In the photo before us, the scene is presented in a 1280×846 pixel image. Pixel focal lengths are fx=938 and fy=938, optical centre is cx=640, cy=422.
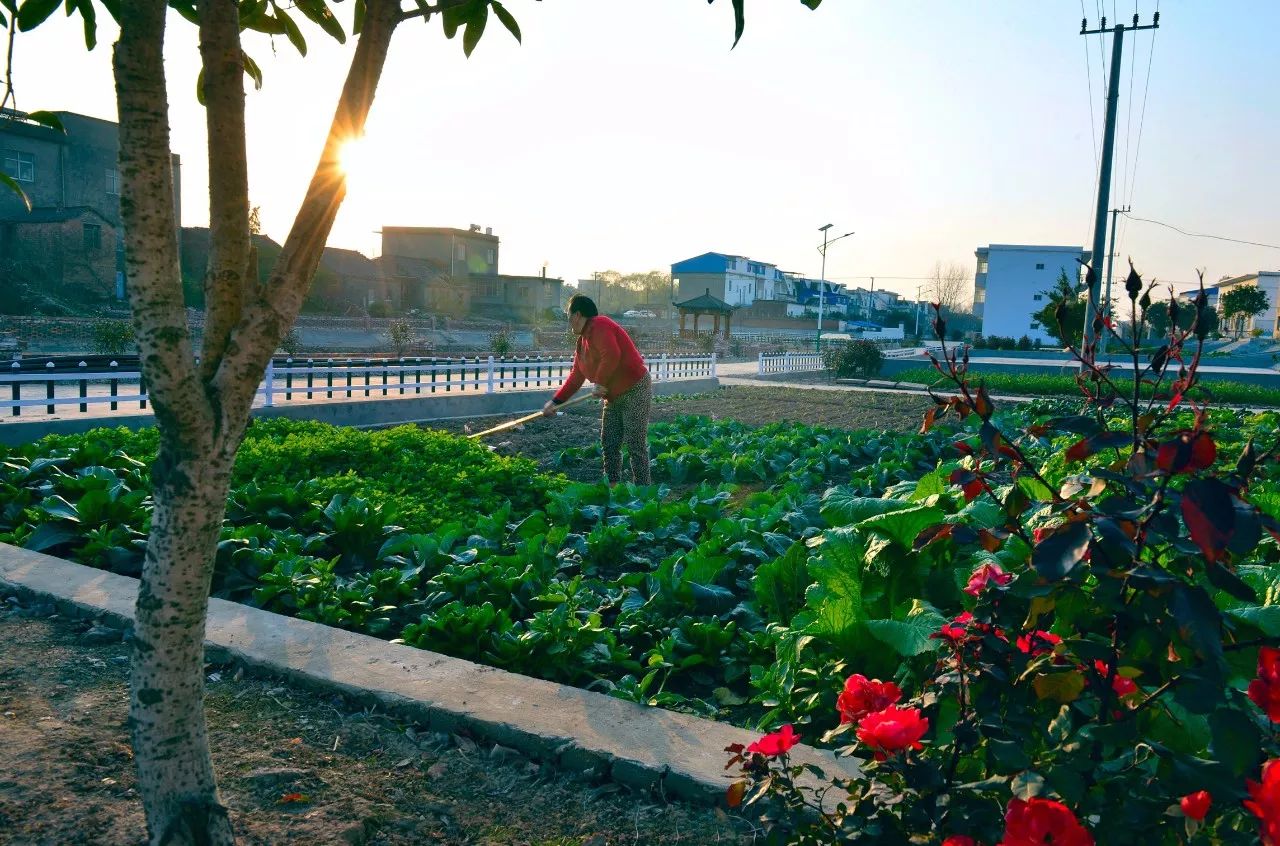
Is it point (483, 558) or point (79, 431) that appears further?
point (79, 431)

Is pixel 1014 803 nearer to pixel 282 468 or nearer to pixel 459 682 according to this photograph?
pixel 459 682

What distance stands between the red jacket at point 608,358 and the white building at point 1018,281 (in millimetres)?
74742

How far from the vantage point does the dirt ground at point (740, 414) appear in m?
11.5

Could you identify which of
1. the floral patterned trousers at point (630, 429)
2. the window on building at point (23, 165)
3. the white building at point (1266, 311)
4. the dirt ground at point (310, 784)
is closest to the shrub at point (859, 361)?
the floral patterned trousers at point (630, 429)

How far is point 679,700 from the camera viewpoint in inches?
135

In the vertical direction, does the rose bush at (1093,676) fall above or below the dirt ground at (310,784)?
above

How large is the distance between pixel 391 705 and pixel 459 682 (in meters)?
0.25

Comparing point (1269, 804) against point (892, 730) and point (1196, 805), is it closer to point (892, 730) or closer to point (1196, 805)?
point (1196, 805)

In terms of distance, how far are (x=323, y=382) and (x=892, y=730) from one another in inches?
822

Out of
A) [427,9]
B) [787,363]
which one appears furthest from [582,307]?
[787,363]

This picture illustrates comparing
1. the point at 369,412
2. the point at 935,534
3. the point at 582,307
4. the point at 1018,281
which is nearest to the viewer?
the point at 935,534

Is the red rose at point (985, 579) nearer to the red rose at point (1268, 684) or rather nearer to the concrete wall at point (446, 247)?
the red rose at point (1268, 684)

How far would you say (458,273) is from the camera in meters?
66.9

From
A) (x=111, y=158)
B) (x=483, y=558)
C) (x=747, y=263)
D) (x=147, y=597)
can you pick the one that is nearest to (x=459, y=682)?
(x=147, y=597)
